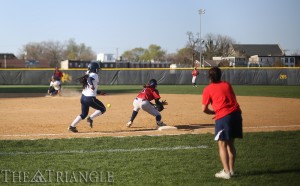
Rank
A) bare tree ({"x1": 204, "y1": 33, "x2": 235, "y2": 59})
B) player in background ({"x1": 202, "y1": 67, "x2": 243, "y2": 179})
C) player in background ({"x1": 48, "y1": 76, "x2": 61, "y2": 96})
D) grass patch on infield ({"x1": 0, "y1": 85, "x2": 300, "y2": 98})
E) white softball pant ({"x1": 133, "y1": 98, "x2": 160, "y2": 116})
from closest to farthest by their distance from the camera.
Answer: player in background ({"x1": 202, "y1": 67, "x2": 243, "y2": 179}), white softball pant ({"x1": 133, "y1": 98, "x2": 160, "y2": 116}), player in background ({"x1": 48, "y1": 76, "x2": 61, "y2": 96}), grass patch on infield ({"x1": 0, "y1": 85, "x2": 300, "y2": 98}), bare tree ({"x1": 204, "y1": 33, "x2": 235, "y2": 59})

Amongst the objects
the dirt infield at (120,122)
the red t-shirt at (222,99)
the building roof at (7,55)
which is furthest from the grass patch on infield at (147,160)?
the building roof at (7,55)

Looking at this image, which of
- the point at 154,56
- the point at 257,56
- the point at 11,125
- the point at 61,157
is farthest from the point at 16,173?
the point at 154,56

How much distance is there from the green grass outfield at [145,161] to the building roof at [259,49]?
9492 centimetres

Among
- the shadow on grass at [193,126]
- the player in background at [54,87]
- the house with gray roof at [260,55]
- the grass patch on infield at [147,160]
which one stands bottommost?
the shadow on grass at [193,126]

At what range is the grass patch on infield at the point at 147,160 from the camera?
21.1 ft

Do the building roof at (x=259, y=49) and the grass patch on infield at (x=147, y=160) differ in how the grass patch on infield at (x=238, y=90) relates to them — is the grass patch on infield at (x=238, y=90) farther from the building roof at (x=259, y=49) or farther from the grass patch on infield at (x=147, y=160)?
the building roof at (x=259, y=49)

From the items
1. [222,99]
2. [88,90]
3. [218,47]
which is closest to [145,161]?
[222,99]

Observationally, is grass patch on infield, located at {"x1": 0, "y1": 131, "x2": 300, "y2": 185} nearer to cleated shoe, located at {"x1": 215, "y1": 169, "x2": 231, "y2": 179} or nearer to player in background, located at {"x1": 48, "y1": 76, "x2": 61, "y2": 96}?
cleated shoe, located at {"x1": 215, "y1": 169, "x2": 231, "y2": 179}

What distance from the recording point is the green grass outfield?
6.40 meters

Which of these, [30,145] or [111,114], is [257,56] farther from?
[30,145]

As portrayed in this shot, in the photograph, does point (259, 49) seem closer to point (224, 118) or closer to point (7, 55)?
point (7, 55)

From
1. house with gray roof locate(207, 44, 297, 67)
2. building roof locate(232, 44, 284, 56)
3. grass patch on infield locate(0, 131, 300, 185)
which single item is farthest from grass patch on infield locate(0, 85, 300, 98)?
building roof locate(232, 44, 284, 56)

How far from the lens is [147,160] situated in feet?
25.4

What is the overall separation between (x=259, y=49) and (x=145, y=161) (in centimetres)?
9997
